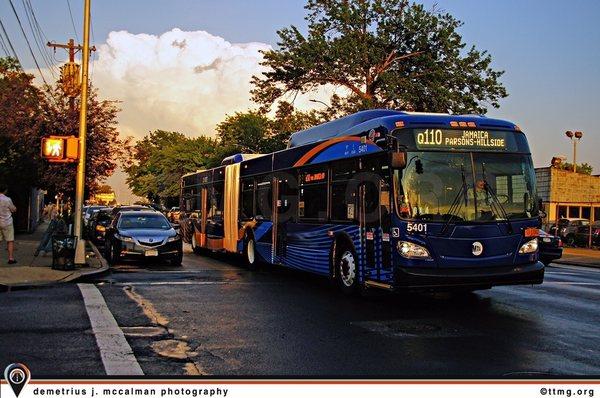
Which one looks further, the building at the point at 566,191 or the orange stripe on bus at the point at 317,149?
the building at the point at 566,191

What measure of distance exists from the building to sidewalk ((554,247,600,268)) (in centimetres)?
1538

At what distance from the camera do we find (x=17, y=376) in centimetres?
484

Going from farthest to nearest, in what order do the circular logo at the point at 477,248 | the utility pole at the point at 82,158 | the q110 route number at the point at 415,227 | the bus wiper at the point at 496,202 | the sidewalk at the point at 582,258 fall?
the sidewalk at the point at 582,258
the utility pole at the point at 82,158
the bus wiper at the point at 496,202
the circular logo at the point at 477,248
the q110 route number at the point at 415,227

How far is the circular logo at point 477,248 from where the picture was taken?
9867 millimetres

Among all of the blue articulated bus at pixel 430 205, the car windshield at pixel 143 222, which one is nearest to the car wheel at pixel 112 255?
the car windshield at pixel 143 222

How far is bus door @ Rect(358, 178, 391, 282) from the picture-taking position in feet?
33.1

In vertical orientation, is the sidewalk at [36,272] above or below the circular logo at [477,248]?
below

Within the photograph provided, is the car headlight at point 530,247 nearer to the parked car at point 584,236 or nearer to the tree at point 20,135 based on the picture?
the tree at point 20,135

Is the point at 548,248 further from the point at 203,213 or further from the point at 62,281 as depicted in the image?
the point at 62,281

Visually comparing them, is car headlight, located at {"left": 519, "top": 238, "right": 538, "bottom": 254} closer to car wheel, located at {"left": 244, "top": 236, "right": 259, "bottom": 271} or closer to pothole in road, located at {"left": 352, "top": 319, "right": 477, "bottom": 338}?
pothole in road, located at {"left": 352, "top": 319, "right": 477, "bottom": 338}

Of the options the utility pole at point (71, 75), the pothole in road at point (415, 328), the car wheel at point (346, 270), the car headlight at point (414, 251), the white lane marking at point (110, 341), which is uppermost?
the utility pole at point (71, 75)

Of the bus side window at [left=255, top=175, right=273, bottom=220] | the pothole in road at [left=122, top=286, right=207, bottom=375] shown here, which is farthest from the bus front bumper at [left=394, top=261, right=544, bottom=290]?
the bus side window at [left=255, top=175, right=273, bottom=220]

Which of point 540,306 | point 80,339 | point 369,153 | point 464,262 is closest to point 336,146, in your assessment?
point 369,153

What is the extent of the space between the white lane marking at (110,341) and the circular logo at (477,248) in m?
5.29
